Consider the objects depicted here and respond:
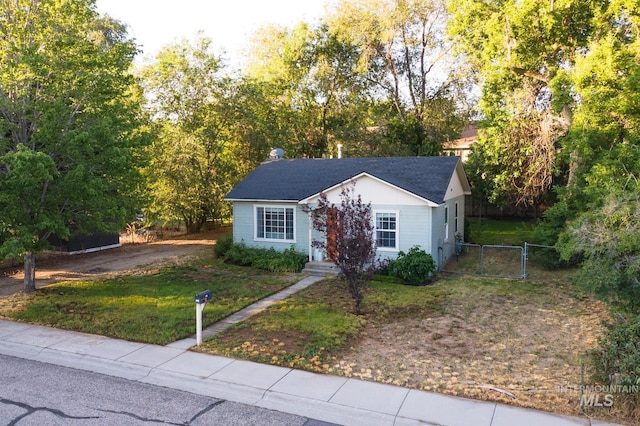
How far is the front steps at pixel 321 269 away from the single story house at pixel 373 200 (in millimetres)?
535

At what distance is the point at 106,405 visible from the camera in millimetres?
7188

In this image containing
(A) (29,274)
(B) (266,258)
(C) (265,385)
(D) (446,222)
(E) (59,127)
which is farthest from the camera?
(D) (446,222)

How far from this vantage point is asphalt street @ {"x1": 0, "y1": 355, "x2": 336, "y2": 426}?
673 cm

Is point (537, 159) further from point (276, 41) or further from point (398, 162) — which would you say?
point (276, 41)

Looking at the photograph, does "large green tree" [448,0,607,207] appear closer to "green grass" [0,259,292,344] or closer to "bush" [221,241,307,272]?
"bush" [221,241,307,272]

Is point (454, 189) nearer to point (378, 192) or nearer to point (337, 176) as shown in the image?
point (378, 192)

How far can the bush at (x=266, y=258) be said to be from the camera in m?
17.5

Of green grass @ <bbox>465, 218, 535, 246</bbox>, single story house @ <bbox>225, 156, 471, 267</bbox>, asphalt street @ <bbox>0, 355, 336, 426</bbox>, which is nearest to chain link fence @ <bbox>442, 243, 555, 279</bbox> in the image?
single story house @ <bbox>225, 156, 471, 267</bbox>

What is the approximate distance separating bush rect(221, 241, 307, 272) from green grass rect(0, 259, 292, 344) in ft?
2.13

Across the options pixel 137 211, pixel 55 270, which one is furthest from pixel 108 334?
pixel 55 270

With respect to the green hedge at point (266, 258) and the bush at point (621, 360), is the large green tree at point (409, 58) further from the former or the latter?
the bush at point (621, 360)

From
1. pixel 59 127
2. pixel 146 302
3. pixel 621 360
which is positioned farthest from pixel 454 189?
A: pixel 59 127

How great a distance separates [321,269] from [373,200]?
124 inches

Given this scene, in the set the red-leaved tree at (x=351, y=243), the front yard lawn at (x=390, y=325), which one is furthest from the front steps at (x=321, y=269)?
the red-leaved tree at (x=351, y=243)
